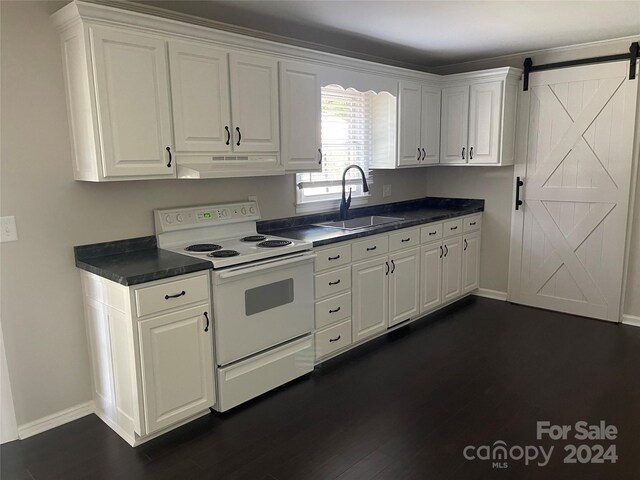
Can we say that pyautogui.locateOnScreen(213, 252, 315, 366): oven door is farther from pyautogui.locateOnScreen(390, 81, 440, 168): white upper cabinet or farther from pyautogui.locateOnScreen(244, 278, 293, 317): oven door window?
pyautogui.locateOnScreen(390, 81, 440, 168): white upper cabinet

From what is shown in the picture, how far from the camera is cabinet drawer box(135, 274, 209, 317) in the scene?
7.52ft

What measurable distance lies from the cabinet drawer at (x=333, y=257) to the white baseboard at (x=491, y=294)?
219 cm

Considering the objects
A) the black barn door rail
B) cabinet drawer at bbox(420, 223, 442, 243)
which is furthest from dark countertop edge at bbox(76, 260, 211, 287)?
the black barn door rail

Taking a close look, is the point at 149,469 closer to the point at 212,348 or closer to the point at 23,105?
the point at 212,348

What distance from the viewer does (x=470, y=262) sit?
4.73m

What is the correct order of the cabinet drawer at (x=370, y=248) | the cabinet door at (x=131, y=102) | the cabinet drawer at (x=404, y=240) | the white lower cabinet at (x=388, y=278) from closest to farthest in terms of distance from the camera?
the cabinet door at (x=131, y=102)
the white lower cabinet at (x=388, y=278)
the cabinet drawer at (x=370, y=248)
the cabinet drawer at (x=404, y=240)

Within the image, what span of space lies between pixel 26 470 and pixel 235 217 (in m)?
1.83

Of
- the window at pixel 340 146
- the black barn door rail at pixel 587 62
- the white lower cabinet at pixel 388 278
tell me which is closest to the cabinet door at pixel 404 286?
the white lower cabinet at pixel 388 278

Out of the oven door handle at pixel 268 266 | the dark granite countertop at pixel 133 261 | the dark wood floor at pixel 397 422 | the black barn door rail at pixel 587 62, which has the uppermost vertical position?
the black barn door rail at pixel 587 62

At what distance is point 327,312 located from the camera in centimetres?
329

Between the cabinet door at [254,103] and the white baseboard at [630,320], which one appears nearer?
the cabinet door at [254,103]

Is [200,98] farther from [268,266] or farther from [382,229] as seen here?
[382,229]

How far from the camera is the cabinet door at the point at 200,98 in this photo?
262cm

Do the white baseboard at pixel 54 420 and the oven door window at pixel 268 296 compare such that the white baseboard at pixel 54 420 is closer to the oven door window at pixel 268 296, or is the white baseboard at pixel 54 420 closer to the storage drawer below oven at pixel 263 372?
the storage drawer below oven at pixel 263 372
